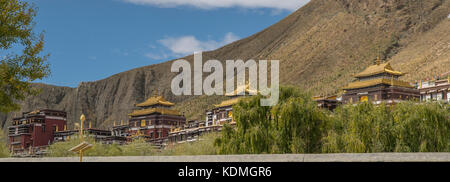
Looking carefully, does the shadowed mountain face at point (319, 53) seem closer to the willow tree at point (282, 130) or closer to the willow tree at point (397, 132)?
the willow tree at point (397, 132)

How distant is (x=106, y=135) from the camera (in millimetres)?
72625

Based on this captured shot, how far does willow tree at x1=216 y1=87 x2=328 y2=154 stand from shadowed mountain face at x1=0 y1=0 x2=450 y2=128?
64.6 m

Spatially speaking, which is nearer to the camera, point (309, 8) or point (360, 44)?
point (360, 44)

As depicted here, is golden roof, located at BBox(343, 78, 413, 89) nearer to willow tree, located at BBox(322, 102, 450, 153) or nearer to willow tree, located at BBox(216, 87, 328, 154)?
willow tree, located at BBox(216, 87, 328, 154)

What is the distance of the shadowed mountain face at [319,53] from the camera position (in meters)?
113

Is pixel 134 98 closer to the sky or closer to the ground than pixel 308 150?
closer to the sky

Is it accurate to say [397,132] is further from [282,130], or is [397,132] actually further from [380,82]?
[380,82]

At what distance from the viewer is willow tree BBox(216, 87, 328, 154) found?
31250 millimetres

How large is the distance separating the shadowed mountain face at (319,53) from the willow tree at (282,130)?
64.6 m

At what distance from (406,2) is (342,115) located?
4461 inches

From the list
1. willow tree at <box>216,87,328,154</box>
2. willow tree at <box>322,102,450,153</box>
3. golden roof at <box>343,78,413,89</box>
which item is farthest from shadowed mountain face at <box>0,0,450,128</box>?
willow tree at <box>216,87,328,154</box>

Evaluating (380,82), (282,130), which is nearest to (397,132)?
(282,130)
